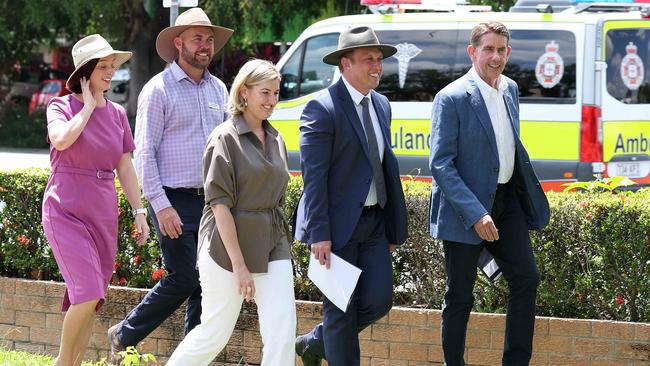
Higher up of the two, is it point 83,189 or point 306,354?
point 83,189

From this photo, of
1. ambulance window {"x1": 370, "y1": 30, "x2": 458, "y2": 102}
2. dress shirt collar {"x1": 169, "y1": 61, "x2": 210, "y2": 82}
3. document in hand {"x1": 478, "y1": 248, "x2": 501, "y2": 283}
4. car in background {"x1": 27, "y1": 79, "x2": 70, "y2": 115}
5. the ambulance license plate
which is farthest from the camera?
car in background {"x1": 27, "y1": 79, "x2": 70, "y2": 115}

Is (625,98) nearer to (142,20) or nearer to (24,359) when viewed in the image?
(24,359)

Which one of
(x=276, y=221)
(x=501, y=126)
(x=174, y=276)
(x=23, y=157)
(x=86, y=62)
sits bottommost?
(x=23, y=157)

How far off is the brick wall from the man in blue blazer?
48 cm

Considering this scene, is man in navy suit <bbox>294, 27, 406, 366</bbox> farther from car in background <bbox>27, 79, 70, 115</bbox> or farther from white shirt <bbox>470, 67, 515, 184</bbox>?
car in background <bbox>27, 79, 70, 115</bbox>

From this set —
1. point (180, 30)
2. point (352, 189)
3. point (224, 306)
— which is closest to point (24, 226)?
point (180, 30)

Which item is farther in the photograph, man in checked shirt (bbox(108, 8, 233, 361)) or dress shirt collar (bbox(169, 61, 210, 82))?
dress shirt collar (bbox(169, 61, 210, 82))

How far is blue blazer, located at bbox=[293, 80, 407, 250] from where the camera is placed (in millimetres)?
5547

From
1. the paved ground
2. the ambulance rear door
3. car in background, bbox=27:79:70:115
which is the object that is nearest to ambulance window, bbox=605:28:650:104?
the ambulance rear door

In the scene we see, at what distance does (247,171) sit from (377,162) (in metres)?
0.74

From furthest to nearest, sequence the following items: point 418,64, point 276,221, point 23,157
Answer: point 23,157, point 418,64, point 276,221

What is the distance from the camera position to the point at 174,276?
6.27 meters

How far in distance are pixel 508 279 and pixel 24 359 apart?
2823mm

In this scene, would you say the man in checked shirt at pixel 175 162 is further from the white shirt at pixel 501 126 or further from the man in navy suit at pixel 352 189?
the white shirt at pixel 501 126
